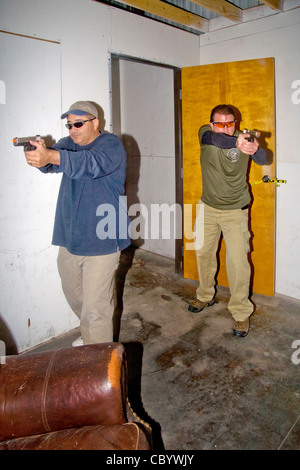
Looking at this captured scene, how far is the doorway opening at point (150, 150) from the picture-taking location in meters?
4.41

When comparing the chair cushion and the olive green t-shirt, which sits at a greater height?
the olive green t-shirt

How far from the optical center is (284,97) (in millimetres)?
3221

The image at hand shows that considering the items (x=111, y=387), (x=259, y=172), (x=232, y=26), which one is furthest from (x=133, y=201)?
(x=111, y=387)

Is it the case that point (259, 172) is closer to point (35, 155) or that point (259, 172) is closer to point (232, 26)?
point (232, 26)

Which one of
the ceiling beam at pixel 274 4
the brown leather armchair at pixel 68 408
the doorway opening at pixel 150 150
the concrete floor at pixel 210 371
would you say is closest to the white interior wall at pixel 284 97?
the ceiling beam at pixel 274 4

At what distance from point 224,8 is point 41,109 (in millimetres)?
2029

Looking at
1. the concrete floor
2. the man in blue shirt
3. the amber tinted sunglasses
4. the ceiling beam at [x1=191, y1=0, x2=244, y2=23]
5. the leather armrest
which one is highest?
the ceiling beam at [x1=191, y1=0, x2=244, y2=23]

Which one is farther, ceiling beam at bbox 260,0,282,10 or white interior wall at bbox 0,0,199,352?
ceiling beam at bbox 260,0,282,10

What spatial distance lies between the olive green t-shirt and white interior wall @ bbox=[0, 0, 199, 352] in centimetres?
96

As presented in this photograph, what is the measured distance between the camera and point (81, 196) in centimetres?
212

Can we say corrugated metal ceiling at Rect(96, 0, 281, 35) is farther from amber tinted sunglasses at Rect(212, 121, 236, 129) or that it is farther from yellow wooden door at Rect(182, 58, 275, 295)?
amber tinted sunglasses at Rect(212, 121, 236, 129)

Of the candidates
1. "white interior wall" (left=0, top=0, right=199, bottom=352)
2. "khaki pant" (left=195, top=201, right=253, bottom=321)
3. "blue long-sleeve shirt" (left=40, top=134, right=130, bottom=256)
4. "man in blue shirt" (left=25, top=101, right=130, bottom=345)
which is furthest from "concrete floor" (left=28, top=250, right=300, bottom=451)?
"blue long-sleeve shirt" (left=40, top=134, right=130, bottom=256)

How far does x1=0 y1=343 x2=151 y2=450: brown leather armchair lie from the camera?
1237 mm

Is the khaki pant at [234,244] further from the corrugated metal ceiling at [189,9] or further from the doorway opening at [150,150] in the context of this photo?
the corrugated metal ceiling at [189,9]
